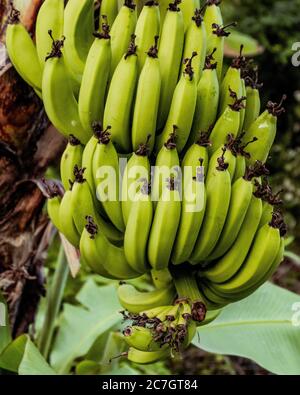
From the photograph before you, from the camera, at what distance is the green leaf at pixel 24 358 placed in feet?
3.65

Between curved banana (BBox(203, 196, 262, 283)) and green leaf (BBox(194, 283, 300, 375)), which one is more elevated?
curved banana (BBox(203, 196, 262, 283))

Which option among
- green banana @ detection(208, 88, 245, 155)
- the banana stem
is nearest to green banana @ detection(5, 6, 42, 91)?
green banana @ detection(208, 88, 245, 155)

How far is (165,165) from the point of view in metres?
0.97

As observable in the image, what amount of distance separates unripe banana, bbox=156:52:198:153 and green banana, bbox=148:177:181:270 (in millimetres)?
94

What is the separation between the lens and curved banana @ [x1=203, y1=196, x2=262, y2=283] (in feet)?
3.33

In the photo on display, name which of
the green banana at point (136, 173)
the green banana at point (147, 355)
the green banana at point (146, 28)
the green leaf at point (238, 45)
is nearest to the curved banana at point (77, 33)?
the green banana at point (146, 28)

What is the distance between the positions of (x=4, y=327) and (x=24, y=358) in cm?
22

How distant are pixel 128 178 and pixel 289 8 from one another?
10.2 ft

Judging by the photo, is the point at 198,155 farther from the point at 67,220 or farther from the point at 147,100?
the point at 67,220

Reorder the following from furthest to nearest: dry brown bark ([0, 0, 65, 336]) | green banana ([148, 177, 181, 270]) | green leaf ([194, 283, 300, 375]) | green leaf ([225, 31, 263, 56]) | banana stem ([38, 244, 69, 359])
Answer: green leaf ([225, 31, 263, 56]), banana stem ([38, 244, 69, 359]), green leaf ([194, 283, 300, 375]), dry brown bark ([0, 0, 65, 336]), green banana ([148, 177, 181, 270])

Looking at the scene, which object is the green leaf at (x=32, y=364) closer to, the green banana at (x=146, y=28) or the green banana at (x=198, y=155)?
the green banana at (x=198, y=155)

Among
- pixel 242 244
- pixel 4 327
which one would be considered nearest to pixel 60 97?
pixel 242 244

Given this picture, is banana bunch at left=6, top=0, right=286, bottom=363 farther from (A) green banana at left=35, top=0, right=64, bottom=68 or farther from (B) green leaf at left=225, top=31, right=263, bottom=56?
(B) green leaf at left=225, top=31, right=263, bottom=56
